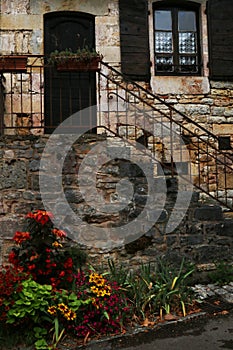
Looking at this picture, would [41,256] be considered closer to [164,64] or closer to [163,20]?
[164,64]

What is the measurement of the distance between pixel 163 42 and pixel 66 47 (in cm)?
191

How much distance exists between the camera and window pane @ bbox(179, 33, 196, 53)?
299 inches

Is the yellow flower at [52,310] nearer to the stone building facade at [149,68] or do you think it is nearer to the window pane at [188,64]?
the stone building facade at [149,68]

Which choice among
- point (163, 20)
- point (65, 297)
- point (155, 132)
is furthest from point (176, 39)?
point (65, 297)

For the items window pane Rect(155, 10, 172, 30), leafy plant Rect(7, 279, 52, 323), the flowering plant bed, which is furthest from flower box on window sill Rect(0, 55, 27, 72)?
window pane Rect(155, 10, 172, 30)

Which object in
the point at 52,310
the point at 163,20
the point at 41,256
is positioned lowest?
the point at 52,310

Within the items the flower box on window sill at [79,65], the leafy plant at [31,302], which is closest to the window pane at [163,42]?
the flower box on window sill at [79,65]

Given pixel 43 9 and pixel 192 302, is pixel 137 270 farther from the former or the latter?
pixel 43 9

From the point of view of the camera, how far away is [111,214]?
4.99 m

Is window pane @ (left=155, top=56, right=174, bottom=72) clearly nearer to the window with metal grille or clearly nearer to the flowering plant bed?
the window with metal grille

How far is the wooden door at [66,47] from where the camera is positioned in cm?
721

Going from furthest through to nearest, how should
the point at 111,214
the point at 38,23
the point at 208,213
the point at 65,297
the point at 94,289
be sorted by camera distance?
the point at 38,23 < the point at 208,213 < the point at 111,214 < the point at 94,289 < the point at 65,297

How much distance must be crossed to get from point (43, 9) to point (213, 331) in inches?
243

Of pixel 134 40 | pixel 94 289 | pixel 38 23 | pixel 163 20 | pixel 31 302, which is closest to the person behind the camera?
pixel 31 302
